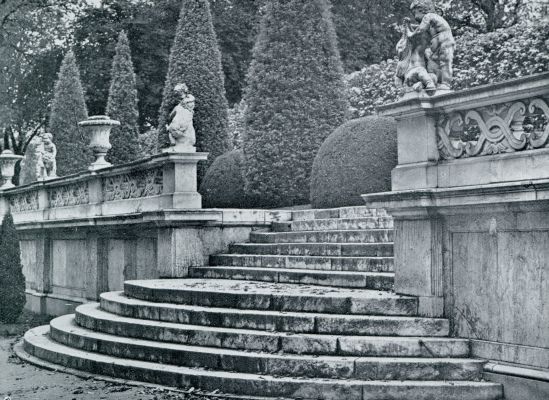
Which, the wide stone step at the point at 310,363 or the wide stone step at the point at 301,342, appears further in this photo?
the wide stone step at the point at 301,342

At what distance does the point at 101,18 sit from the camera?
123 feet

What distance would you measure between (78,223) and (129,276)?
228 cm

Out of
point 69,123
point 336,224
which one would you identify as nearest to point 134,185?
point 336,224

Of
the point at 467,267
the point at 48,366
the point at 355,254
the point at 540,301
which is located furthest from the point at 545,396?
the point at 48,366

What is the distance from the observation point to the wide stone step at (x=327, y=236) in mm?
10700

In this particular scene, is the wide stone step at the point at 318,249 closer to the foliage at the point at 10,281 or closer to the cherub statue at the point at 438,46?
the cherub statue at the point at 438,46

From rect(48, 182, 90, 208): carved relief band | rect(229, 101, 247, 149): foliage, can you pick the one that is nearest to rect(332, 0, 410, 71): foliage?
rect(229, 101, 247, 149): foliage

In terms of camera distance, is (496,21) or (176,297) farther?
(496,21)

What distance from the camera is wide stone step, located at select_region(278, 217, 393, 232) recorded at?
Result: 11367 mm

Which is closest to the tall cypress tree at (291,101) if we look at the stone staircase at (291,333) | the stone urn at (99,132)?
the stone urn at (99,132)

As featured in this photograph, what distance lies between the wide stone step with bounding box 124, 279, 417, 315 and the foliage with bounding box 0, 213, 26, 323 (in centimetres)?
471

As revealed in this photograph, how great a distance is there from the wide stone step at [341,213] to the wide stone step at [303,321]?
3.56m

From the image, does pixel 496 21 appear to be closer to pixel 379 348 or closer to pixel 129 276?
pixel 129 276

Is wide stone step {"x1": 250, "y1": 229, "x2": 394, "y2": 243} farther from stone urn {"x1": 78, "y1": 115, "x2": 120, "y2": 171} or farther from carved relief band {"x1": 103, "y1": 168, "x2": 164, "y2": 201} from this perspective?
stone urn {"x1": 78, "y1": 115, "x2": 120, "y2": 171}
